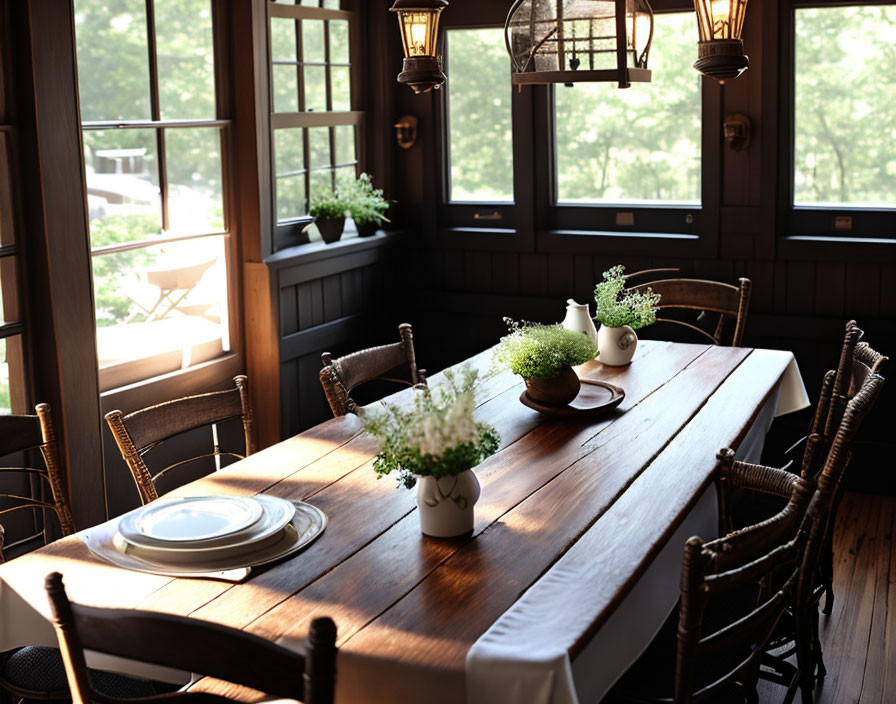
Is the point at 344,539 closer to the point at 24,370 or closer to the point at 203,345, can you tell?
the point at 24,370

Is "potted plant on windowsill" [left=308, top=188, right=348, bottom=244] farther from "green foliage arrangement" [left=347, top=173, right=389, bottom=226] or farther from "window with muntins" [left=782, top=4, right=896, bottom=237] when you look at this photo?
"window with muntins" [left=782, top=4, right=896, bottom=237]

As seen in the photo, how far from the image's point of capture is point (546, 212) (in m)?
5.34

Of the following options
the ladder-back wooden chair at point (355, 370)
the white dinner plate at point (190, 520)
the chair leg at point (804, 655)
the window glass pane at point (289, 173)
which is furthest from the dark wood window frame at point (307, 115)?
the chair leg at point (804, 655)

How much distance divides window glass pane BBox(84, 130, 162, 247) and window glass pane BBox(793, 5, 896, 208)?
2840 millimetres

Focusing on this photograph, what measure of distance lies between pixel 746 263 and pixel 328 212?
1.96 meters

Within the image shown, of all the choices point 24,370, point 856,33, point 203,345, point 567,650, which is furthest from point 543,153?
point 567,650

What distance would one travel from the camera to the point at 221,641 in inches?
59.1

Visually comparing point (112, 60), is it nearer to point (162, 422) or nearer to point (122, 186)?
point (122, 186)

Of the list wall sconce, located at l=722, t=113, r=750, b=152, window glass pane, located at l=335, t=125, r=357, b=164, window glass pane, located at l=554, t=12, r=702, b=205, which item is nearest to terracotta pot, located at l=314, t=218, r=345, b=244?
window glass pane, located at l=335, t=125, r=357, b=164

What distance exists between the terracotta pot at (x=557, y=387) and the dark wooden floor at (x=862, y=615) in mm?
1048

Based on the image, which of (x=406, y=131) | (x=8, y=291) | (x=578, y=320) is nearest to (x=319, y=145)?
(x=406, y=131)

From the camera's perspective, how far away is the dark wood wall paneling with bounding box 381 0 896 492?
15.5 feet

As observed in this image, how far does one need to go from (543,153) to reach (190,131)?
1.80 meters

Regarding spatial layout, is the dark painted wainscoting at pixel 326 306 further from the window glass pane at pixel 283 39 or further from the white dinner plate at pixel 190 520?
the white dinner plate at pixel 190 520
